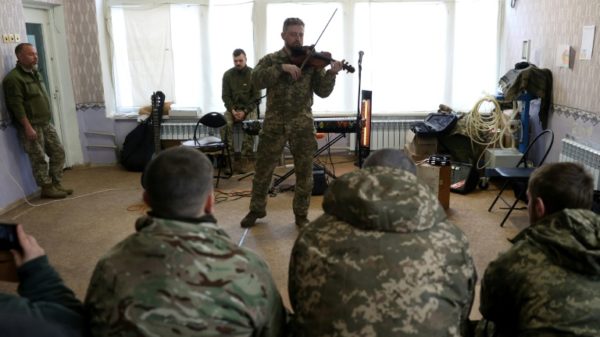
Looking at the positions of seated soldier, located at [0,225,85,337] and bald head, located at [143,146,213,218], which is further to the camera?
bald head, located at [143,146,213,218]

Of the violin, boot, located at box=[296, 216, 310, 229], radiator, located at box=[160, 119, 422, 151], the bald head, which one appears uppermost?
the violin

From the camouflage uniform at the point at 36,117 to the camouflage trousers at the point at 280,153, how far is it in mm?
2255

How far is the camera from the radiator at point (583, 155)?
3732mm

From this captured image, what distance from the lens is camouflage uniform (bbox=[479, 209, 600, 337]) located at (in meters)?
1.29

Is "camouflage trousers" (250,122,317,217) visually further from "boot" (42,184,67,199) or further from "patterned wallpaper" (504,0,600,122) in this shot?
"patterned wallpaper" (504,0,600,122)

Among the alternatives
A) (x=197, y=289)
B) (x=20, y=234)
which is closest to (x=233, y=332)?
(x=197, y=289)

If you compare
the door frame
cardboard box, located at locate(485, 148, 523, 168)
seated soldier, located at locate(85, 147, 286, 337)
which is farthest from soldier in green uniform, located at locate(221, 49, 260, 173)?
seated soldier, located at locate(85, 147, 286, 337)

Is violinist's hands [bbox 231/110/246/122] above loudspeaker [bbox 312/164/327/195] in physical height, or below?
above

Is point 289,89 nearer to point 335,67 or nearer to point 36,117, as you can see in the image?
point 335,67

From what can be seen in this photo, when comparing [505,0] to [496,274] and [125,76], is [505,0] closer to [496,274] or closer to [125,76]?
[125,76]

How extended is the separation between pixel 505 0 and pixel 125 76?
4655 mm

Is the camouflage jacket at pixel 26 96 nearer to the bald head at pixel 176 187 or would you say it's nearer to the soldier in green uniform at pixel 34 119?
the soldier in green uniform at pixel 34 119

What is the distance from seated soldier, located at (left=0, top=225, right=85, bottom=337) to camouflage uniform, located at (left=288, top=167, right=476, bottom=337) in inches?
22.9

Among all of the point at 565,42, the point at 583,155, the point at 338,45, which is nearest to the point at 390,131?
the point at 338,45
